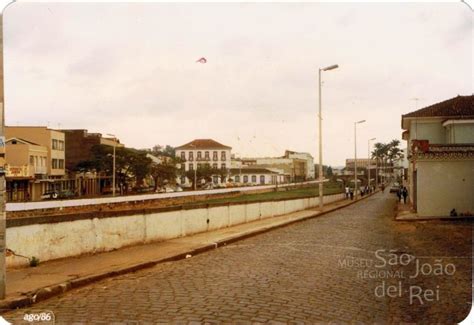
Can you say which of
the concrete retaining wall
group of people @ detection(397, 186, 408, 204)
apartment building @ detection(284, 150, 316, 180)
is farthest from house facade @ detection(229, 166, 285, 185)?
the concrete retaining wall

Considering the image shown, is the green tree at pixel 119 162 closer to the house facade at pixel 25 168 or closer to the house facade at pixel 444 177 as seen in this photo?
the house facade at pixel 25 168

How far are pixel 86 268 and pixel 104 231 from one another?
97.1 inches

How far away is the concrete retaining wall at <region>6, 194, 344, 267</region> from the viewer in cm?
973

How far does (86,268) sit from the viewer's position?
9.64 metres

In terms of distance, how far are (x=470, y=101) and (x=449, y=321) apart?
34717 mm

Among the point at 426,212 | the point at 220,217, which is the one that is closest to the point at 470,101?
the point at 426,212

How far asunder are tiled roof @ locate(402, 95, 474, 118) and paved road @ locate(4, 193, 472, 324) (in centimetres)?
2384

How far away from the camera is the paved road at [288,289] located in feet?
21.5

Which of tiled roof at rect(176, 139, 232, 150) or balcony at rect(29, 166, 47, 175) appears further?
tiled roof at rect(176, 139, 232, 150)

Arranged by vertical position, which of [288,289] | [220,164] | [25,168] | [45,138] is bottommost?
[288,289]

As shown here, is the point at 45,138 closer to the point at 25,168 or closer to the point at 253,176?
the point at 25,168

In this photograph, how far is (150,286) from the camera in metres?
8.41

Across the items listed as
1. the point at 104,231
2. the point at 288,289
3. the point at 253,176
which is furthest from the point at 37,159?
the point at 253,176

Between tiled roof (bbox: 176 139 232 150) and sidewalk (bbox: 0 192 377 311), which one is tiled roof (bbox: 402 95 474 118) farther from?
tiled roof (bbox: 176 139 232 150)
